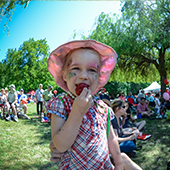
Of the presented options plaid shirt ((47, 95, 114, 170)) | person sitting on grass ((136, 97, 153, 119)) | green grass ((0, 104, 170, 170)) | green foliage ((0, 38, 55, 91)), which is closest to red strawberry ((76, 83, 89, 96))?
plaid shirt ((47, 95, 114, 170))

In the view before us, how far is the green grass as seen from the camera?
374 centimetres

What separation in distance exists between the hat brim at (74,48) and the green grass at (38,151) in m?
3.06

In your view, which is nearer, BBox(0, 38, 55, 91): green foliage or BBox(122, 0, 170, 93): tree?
BBox(122, 0, 170, 93): tree

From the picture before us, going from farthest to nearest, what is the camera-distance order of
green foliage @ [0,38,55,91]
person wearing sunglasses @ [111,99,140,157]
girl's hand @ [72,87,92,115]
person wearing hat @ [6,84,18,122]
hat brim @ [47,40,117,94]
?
green foliage @ [0,38,55,91] → person wearing hat @ [6,84,18,122] → person wearing sunglasses @ [111,99,140,157] → hat brim @ [47,40,117,94] → girl's hand @ [72,87,92,115]

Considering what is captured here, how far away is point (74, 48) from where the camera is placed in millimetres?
1192

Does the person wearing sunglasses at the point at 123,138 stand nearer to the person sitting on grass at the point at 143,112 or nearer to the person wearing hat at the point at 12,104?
the person sitting on grass at the point at 143,112

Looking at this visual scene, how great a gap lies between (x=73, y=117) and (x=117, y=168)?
59 centimetres

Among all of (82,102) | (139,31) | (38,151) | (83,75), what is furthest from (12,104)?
(139,31)

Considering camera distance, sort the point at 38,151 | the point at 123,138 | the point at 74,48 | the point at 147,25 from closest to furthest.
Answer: the point at 74,48 → the point at 123,138 → the point at 38,151 → the point at 147,25

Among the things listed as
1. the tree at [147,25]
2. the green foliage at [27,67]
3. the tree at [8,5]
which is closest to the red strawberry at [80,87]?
the tree at [8,5]

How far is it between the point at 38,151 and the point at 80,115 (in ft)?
13.8

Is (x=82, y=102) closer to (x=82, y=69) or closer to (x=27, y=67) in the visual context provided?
(x=82, y=69)

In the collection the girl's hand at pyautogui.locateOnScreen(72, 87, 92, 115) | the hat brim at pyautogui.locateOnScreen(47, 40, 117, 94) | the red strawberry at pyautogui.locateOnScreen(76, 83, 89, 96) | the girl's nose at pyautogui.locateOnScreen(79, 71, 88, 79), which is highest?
the hat brim at pyautogui.locateOnScreen(47, 40, 117, 94)

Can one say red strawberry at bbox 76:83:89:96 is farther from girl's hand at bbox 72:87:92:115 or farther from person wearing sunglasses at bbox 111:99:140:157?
person wearing sunglasses at bbox 111:99:140:157
